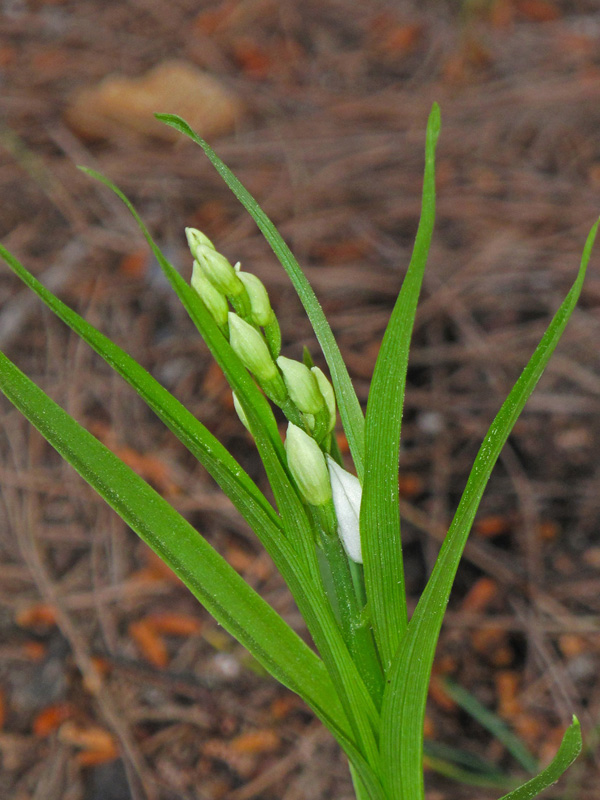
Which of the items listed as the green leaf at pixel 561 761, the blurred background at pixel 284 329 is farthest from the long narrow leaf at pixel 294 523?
the blurred background at pixel 284 329

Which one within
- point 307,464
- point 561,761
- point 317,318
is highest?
point 317,318

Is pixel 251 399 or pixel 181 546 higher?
pixel 251 399

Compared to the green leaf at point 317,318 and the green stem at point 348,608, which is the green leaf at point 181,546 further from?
the green leaf at point 317,318

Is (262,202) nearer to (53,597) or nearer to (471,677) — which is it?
(53,597)

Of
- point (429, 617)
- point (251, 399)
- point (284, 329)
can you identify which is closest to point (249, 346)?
point (251, 399)

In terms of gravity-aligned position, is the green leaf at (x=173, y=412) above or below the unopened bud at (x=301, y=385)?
below

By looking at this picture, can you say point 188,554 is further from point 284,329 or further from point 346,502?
point 284,329

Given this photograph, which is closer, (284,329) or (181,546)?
(181,546)
